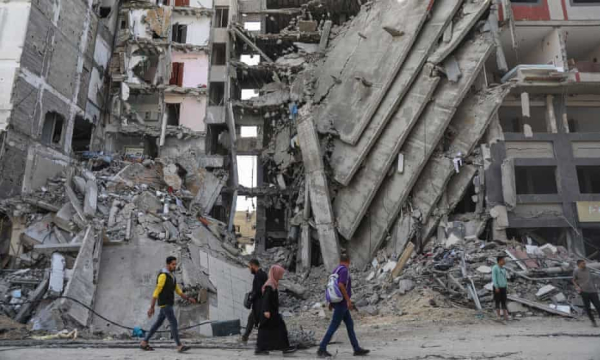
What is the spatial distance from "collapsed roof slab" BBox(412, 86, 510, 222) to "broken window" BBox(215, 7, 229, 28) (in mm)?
17677

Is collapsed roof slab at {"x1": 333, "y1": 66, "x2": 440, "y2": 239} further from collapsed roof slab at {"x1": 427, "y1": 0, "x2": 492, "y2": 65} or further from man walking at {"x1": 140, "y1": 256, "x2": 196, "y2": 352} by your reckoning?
man walking at {"x1": 140, "y1": 256, "x2": 196, "y2": 352}

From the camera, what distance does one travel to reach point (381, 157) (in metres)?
16.2

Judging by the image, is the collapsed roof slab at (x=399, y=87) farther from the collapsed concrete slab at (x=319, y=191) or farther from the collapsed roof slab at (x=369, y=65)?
the collapsed concrete slab at (x=319, y=191)

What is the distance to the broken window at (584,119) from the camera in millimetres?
19141

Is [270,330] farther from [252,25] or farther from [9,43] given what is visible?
[252,25]

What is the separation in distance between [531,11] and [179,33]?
20263 millimetres

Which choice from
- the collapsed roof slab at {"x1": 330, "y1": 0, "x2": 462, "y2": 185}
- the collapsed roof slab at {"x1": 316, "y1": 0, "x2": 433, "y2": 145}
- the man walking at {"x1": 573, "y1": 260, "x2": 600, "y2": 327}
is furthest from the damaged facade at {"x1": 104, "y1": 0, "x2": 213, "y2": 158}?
the man walking at {"x1": 573, "y1": 260, "x2": 600, "y2": 327}

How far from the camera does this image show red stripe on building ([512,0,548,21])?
58.5 feet

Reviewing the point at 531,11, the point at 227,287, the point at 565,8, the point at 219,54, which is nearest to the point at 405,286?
the point at 227,287

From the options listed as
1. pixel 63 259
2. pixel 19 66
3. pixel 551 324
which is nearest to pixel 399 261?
pixel 551 324

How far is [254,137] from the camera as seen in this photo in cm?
2528

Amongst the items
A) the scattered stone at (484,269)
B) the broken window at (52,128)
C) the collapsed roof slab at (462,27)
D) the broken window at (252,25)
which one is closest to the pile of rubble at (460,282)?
the scattered stone at (484,269)

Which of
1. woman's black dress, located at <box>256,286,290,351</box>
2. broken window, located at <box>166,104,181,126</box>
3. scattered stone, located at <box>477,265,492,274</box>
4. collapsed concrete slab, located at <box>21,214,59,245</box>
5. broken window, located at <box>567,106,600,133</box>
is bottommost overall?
woman's black dress, located at <box>256,286,290,351</box>

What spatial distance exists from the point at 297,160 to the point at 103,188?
30.4 ft
